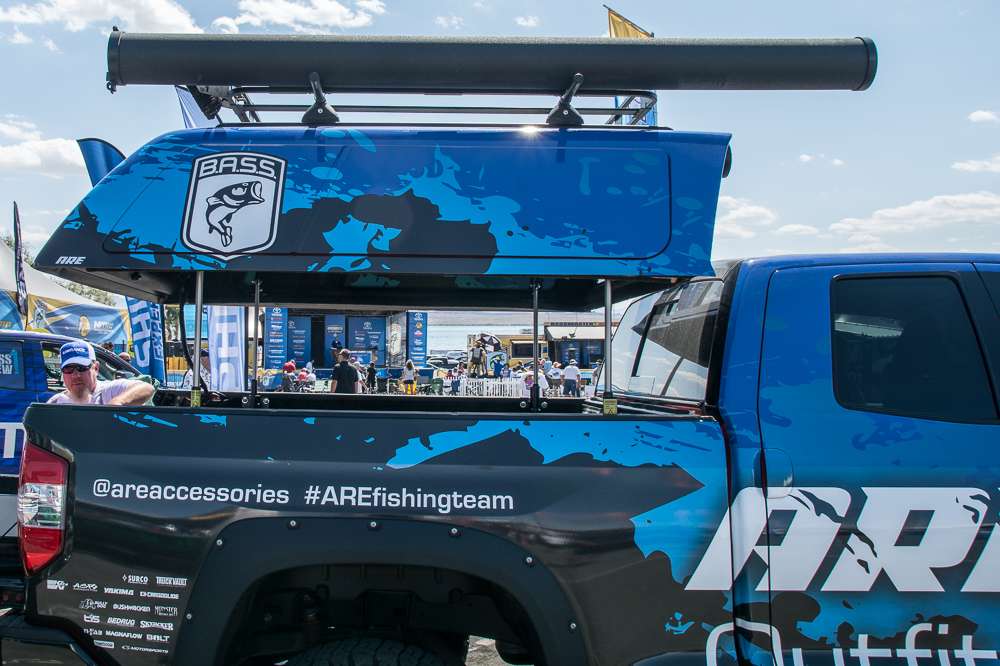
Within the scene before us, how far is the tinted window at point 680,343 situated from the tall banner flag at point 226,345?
19.7 feet

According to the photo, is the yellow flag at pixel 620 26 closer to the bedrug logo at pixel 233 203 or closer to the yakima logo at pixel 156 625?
the bedrug logo at pixel 233 203

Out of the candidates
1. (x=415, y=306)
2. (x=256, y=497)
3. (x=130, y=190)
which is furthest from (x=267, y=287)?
(x=256, y=497)

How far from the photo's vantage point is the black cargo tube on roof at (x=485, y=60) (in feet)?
8.96

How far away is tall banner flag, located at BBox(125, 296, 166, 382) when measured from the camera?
10.8 meters

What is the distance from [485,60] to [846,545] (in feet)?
6.87

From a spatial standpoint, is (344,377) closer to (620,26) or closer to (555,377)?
(620,26)

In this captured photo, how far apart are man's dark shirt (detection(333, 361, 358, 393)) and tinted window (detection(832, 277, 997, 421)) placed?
25.7ft

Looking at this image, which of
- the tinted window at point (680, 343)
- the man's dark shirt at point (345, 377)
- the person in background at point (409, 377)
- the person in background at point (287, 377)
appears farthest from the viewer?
the person in background at point (409, 377)

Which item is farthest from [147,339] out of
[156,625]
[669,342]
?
[669,342]

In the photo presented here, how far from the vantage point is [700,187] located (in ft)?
8.23

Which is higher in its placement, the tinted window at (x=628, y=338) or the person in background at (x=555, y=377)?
the tinted window at (x=628, y=338)

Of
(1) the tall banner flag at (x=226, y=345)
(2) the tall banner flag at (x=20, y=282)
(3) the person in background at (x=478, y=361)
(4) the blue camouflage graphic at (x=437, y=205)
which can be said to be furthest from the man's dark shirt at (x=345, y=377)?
(3) the person in background at (x=478, y=361)

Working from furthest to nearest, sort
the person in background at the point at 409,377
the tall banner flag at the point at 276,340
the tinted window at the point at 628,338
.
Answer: the tall banner flag at the point at 276,340
the person in background at the point at 409,377
the tinted window at the point at 628,338

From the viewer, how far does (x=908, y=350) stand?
2.41 metres
